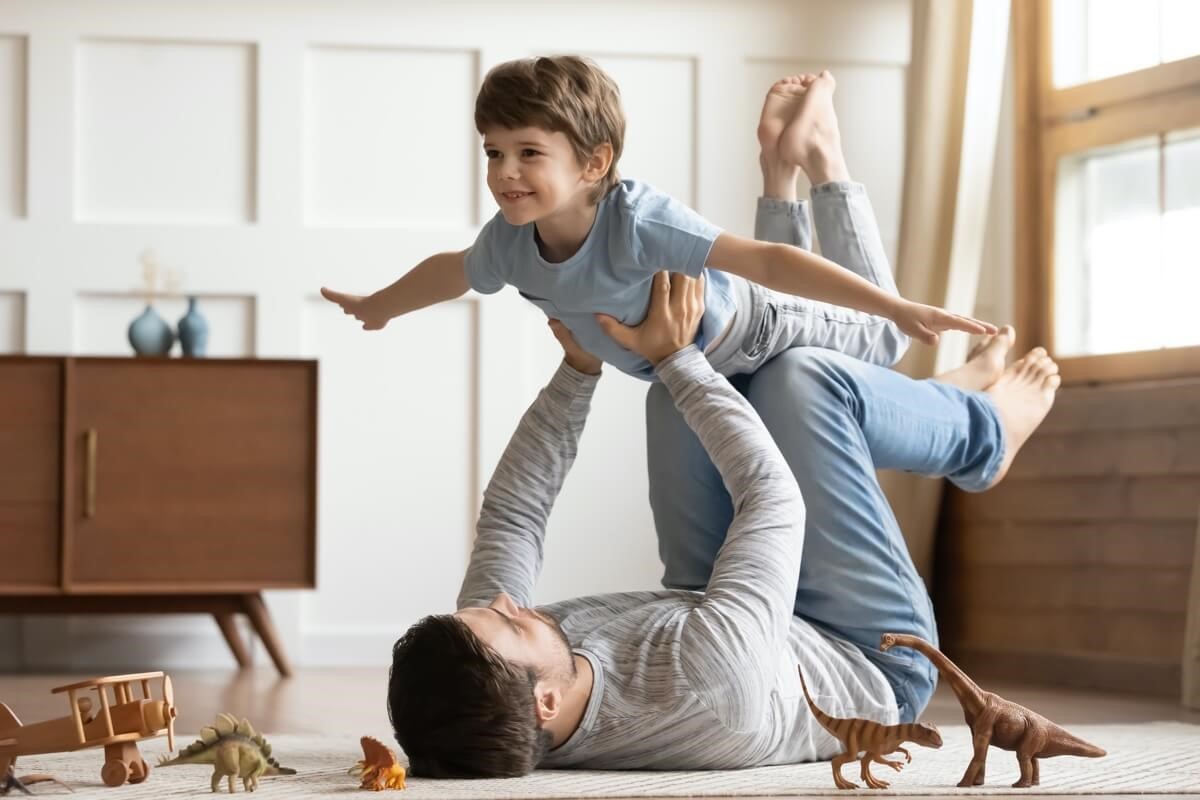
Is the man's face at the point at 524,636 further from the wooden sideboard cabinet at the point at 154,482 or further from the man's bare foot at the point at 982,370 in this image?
the wooden sideboard cabinet at the point at 154,482

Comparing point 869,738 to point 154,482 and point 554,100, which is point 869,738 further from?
point 154,482

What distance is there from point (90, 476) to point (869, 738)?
245 centimetres

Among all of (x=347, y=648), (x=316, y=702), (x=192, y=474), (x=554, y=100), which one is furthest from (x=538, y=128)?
(x=347, y=648)

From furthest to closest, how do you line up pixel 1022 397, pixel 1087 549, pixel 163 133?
pixel 163 133
pixel 1087 549
pixel 1022 397

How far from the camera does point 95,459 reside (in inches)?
136

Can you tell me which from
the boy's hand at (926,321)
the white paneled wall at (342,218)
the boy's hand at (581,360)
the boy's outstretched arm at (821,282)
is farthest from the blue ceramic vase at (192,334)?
the boy's hand at (926,321)

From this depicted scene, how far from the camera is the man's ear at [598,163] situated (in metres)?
1.88

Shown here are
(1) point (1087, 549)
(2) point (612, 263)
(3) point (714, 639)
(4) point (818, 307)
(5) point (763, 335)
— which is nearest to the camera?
(3) point (714, 639)

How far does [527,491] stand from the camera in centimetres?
198

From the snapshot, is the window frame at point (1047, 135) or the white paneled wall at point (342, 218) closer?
the window frame at point (1047, 135)

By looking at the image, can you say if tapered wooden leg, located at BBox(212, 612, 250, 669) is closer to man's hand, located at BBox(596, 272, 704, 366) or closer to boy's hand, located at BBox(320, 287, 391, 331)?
boy's hand, located at BBox(320, 287, 391, 331)

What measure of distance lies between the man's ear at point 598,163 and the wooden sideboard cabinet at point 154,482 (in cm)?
178

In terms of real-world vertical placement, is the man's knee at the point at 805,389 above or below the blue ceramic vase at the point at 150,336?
below

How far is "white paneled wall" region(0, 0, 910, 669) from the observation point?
12.6 feet
